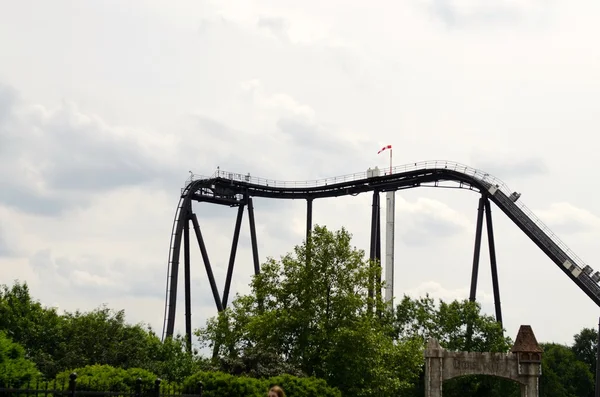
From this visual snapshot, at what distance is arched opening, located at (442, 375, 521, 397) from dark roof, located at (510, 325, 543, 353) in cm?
1529

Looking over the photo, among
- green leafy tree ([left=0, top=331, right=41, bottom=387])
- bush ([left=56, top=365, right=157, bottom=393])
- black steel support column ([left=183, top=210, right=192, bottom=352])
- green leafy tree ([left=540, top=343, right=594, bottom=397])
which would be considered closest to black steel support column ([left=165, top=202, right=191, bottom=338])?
black steel support column ([left=183, top=210, right=192, bottom=352])

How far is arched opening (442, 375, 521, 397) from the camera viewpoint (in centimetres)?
4781

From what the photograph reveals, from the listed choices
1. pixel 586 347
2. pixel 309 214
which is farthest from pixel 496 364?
pixel 586 347

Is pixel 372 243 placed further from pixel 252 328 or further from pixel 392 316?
pixel 252 328

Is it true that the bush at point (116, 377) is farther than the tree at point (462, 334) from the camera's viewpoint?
No

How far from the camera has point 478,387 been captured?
48.0 metres

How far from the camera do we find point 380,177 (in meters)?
45.2

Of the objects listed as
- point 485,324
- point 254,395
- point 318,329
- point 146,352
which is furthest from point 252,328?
point 485,324

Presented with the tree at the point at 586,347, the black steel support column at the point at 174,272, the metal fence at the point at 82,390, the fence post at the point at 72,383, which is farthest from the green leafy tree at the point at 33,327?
the tree at the point at 586,347

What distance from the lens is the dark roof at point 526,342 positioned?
3291 cm

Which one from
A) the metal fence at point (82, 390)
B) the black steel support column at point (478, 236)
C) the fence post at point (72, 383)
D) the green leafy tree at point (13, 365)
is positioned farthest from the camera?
the black steel support column at point (478, 236)

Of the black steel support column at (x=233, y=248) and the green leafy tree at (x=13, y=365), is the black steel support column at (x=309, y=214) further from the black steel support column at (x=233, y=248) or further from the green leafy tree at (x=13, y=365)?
the green leafy tree at (x=13, y=365)

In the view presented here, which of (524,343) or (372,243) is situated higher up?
(372,243)

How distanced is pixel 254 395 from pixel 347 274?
1068 cm
